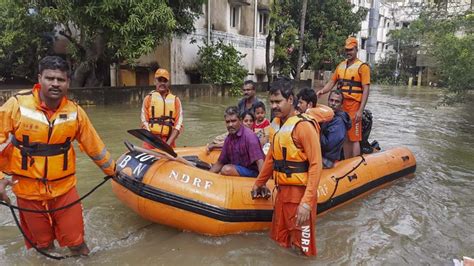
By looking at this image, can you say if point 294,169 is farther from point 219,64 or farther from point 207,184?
point 219,64

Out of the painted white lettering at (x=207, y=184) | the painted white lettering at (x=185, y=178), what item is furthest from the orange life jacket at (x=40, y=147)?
the painted white lettering at (x=207, y=184)

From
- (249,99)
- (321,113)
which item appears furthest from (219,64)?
(321,113)

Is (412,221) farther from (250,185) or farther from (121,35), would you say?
(121,35)

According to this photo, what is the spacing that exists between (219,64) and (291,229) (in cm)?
1331

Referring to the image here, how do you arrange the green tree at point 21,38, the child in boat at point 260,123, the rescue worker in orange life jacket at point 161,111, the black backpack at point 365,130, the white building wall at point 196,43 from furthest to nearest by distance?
the white building wall at point 196,43
the green tree at point 21,38
the black backpack at point 365,130
the child in boat at point 260,123
the rescue worker in orange life jacket at point 161,111

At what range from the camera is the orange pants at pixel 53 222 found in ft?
9.05

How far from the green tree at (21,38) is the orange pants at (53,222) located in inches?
384

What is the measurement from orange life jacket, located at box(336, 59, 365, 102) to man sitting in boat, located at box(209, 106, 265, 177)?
192cm

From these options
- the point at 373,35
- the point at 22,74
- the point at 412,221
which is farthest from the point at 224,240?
the point at 373,35

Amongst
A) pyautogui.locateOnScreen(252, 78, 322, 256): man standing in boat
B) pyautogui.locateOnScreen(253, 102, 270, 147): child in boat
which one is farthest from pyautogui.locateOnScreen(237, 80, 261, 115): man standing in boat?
pyautogui.locateOnScreen(252, 78, 322, 256): man standing in boat

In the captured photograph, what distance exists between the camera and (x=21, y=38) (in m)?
12.3

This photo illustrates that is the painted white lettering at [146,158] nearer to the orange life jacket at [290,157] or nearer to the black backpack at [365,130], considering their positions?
the orange life jacket at [290,157]

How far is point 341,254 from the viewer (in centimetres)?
378

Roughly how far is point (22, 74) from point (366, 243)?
42.1 ft
